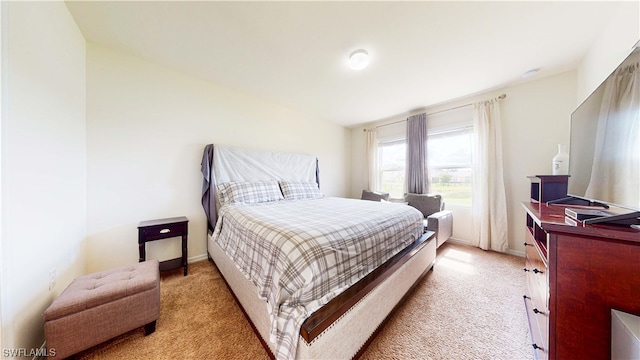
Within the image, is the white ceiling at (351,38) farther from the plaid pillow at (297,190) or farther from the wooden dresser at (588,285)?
the wooden dresser at (588,285)

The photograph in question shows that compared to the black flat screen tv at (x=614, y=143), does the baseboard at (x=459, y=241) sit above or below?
below

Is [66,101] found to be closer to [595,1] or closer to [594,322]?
[594,322]

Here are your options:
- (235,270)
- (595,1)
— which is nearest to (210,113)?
(235,270)

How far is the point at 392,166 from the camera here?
4.12 metres

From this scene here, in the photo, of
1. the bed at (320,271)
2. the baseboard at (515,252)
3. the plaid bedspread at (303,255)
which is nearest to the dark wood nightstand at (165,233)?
the bed at (320,271)

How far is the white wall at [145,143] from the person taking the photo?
1926 millimetres

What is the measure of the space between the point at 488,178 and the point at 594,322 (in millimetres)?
2609

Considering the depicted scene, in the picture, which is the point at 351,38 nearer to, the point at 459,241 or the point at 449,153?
the point at 449,153

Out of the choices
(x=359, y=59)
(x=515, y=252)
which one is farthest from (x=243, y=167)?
(x=515, y=252)

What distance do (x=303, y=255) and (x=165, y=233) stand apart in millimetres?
1921

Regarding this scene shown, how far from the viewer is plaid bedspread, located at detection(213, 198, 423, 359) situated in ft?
3.24

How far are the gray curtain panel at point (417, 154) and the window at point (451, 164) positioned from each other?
0.39 ft

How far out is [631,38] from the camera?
1.35 metres

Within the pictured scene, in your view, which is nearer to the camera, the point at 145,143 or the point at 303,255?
the point at 303,255
